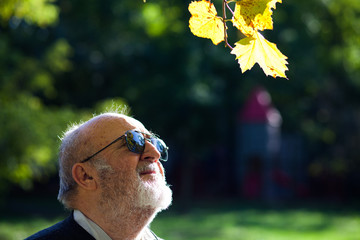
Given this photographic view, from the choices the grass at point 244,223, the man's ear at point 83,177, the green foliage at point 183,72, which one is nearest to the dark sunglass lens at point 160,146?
the man's ear at point 83,177

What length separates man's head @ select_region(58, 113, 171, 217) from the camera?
2096 mm

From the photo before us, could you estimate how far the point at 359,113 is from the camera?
2038 centimetres

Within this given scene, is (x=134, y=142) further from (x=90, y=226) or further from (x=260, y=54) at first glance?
(x=260, y=54)

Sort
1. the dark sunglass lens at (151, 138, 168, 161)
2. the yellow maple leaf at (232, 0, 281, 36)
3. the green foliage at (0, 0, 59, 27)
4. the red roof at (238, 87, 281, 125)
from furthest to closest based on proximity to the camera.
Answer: the red roof at (238, 87, 281, 125), the green foliage at (0, 0, 59, 27), the dark sunglass lens at (151, 138, 168, 161), the yellow maple leaf at (232, 0, 281, 36)

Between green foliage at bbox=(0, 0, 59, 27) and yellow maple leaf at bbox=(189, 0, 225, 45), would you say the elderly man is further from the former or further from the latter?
green foliage at bbox=(0, 0, 59, 27)

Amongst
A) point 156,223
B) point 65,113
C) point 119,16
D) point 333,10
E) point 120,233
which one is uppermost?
point 119,16

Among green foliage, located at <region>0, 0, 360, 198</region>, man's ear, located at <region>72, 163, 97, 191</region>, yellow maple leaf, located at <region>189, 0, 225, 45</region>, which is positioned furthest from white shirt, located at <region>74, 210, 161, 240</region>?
green foliage, located at <region>0, 0, 360, 198</region>

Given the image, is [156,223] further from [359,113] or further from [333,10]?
[359,113]

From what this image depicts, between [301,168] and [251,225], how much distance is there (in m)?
8.78

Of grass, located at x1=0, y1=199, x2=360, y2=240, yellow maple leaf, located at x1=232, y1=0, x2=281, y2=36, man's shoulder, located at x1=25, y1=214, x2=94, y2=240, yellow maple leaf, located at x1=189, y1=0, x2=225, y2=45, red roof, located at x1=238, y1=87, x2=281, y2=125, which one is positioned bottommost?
man's shoulder, located at x1=25, y1=214, x2=94, y2=240

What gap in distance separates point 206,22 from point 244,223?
37.8 ft

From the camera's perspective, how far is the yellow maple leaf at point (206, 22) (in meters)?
1.66

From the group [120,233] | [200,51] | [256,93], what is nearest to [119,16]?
[200,51]

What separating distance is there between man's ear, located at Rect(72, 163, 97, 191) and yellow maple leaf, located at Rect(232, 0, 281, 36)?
0.89 meters
